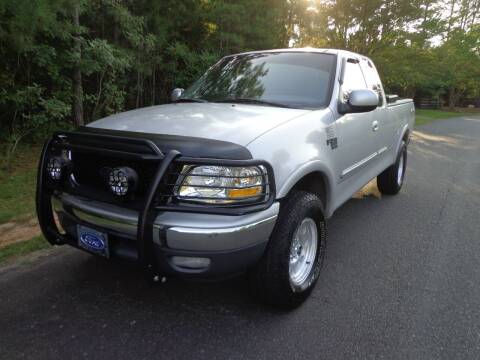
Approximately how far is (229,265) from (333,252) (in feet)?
6.00

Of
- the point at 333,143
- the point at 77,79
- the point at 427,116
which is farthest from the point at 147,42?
the point at 427,116

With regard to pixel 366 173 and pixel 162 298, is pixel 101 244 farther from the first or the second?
pixel 366 173

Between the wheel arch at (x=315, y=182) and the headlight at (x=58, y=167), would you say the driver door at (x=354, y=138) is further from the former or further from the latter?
the headlight at (x=58, y=167)

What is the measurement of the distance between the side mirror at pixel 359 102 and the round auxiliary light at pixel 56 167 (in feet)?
6.98

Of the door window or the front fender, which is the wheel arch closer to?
the front fender

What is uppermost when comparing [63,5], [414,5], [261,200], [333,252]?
[414,5]

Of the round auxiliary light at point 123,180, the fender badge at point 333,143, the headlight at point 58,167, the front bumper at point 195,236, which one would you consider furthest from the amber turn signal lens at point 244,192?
the headlight at point 58,167

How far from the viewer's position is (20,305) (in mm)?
2746

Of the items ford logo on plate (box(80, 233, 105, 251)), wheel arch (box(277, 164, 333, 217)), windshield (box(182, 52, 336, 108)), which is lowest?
ford logo on plate (box(80, 233, 105, 251))

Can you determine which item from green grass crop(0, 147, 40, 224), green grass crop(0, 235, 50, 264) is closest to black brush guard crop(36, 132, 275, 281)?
green grass crop(0, 235, 50, 264)

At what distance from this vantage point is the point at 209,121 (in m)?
2.61

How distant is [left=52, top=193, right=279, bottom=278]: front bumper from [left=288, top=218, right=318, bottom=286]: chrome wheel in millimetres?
541

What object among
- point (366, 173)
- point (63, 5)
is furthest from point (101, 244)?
point (63, 5)

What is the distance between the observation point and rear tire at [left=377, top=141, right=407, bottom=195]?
18.2 ft
